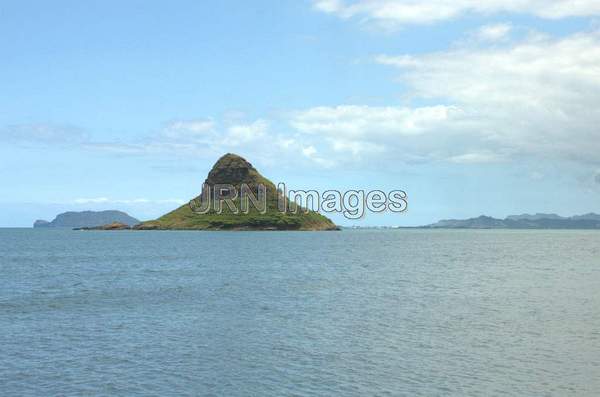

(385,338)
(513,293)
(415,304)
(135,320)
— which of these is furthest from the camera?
(513,293)

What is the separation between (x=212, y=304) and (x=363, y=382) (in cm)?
3538

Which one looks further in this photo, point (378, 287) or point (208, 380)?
point (378, 287)

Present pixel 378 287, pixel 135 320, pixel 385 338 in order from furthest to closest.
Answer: pixel 378 287
pixel 135 320
pixel 385 338

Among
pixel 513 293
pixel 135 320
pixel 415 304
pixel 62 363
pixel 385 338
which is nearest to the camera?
pixel 62 363

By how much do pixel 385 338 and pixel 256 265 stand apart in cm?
8266

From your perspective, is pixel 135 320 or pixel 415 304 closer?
pixel 135 320

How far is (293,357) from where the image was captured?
40.1 metres

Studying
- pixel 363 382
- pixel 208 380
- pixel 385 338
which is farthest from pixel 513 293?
pixel 208 380

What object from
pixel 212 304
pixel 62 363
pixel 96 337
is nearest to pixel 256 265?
pixel 212 304

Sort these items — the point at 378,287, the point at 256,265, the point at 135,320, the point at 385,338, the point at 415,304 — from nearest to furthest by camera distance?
the point at 385,338, the point at 135,320, the point at 415,304, the point at 378,287, the point at 256,265

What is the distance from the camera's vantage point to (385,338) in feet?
152

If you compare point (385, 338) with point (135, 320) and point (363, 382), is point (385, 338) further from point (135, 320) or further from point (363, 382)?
point (135, 320)

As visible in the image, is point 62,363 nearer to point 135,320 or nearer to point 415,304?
point 135,320

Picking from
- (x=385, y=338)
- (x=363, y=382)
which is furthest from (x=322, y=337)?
(x=363, y=382)
